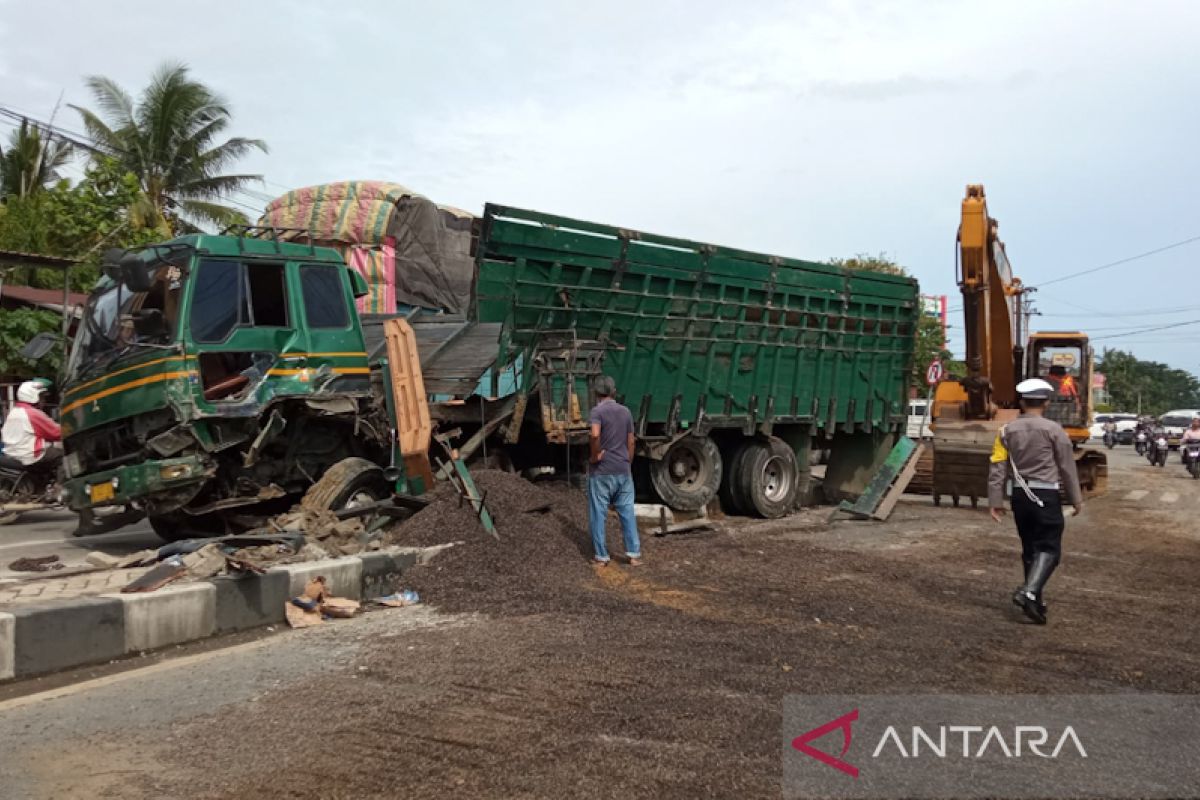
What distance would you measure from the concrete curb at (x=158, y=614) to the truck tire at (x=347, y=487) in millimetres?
945

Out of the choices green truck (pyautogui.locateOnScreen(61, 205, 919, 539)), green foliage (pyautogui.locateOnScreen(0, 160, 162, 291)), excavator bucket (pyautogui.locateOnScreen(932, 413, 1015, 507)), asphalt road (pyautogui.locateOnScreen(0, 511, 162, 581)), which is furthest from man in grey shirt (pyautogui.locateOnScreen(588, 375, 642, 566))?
green foliage (pyautogui.locateOnScreen(0, 160, 162, 291))

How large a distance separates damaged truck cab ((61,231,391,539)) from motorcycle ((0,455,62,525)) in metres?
2.80

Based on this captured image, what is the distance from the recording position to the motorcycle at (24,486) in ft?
32.8

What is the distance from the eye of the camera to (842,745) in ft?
12.5

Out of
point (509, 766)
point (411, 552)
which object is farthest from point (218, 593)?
point (509, 766)

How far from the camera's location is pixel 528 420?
912 centimetres

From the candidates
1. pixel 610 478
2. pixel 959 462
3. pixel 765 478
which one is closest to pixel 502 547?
pixel 610 478

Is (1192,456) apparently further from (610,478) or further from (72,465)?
(72,465)

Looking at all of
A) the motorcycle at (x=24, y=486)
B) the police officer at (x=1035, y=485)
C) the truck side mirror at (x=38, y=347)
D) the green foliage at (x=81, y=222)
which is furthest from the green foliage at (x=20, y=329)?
the police officer at (x=1035, y=485)

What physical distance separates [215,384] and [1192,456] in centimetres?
2178

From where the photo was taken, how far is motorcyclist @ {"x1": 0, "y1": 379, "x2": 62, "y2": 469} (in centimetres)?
985

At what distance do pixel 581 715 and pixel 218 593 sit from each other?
2.62m

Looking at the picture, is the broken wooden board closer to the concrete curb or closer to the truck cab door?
the concrete curb

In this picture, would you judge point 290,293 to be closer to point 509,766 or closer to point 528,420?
point 528,420
